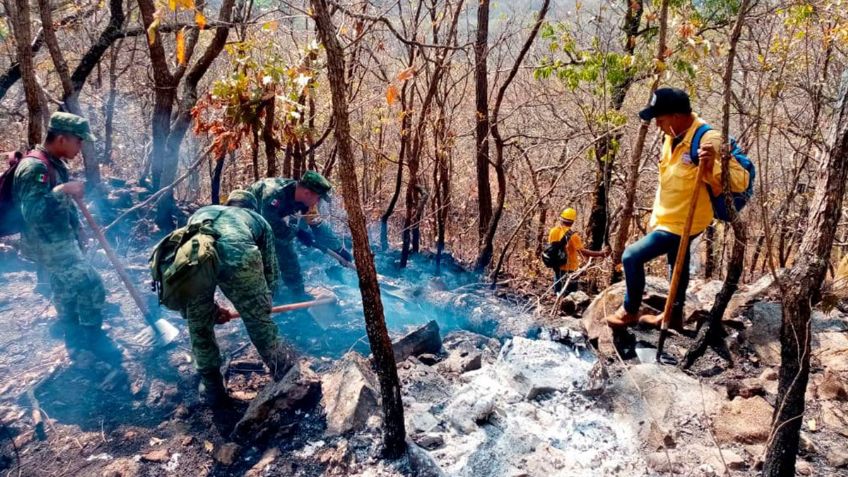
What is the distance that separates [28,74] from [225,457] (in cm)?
495

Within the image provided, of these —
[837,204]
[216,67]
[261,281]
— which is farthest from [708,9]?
[216,67]

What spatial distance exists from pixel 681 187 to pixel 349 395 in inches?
102

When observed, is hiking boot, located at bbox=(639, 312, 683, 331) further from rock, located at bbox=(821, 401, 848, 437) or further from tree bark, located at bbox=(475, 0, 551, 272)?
tree bark, located at bbox=(475, 0, 551, 272)

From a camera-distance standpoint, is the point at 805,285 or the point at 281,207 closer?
the point at 805,285

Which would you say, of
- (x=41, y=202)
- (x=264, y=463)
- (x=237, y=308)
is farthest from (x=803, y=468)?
(x=41, y=202)

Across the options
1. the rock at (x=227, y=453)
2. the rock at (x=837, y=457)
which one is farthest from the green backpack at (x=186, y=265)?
the rock at (x=837, y=457)

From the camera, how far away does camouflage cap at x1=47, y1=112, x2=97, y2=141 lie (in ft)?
12.8

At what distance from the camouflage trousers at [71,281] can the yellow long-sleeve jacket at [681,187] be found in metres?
4.48

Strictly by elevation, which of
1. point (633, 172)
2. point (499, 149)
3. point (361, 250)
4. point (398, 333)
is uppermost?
point (499, 149)

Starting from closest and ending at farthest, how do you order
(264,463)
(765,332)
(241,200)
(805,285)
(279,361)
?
(805,285)
(264,463)
(279,361)
(765,332)
(241,200)

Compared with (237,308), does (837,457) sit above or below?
below

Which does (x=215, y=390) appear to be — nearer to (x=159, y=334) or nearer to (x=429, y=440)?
(x=159, y=334)

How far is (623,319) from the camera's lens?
3.73 m

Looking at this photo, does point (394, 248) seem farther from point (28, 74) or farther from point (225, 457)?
point (225, 457)
